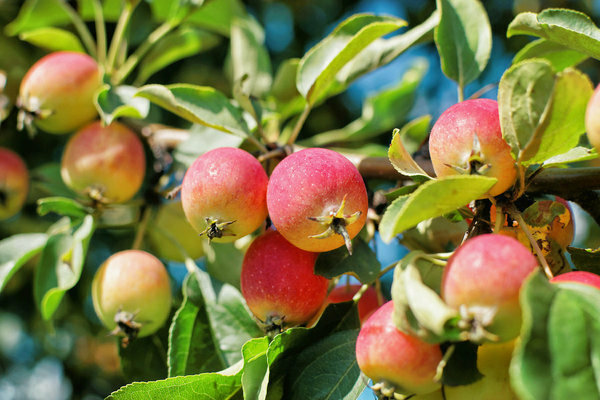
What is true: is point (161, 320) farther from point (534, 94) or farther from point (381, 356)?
point (534, 94)

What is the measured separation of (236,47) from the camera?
76.7 inches

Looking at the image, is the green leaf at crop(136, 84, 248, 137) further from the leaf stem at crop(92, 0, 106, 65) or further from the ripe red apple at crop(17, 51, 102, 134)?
the leaf stem at crop(92, 0, 106, 65)

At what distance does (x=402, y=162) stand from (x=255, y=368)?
45cm

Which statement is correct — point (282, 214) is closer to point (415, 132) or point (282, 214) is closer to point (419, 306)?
point (419, 306)

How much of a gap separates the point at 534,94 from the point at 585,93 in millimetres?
67

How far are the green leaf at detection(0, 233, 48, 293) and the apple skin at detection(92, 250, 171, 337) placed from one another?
0.29m

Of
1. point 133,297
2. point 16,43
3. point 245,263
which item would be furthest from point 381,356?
point 16,43

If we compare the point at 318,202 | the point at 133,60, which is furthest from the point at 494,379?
the point at 133,60

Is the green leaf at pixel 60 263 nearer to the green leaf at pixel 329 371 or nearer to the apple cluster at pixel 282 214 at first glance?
the apple cluster at pixel 282 214

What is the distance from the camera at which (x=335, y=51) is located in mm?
1259

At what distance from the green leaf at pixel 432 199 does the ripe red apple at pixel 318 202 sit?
0.12 m

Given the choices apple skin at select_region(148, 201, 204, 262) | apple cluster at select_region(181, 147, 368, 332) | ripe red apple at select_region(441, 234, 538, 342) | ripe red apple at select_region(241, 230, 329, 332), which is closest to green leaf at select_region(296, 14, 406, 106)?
apple cluster at select_region(181, 147, 368, 332)

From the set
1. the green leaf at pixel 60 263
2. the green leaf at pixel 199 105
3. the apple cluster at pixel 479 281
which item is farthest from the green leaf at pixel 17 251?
the apple cluster at pixel 479 281

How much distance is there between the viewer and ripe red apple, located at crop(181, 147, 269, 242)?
3.41ft
